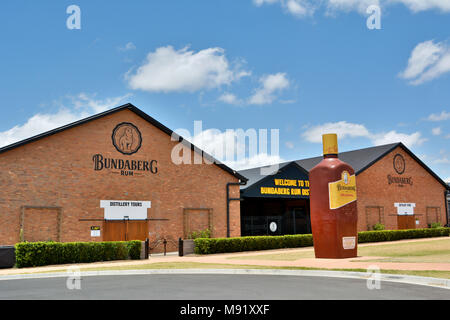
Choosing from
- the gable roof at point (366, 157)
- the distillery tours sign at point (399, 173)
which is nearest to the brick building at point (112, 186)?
the gable roof at point (366, 157)

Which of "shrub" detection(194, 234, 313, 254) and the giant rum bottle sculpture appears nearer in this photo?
the giant rum bottle sculpture

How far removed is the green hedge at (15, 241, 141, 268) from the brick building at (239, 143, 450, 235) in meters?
14.0

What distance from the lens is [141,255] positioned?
23234 millimetres

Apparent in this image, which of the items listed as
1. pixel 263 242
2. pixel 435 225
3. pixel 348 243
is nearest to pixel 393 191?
pixel 435 225

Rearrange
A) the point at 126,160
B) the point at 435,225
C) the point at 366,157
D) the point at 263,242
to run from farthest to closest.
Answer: the point at 435,225 < the point at 366,157 < the point at 263,242 < the point at 126,160

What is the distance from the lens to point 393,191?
43.4 metres

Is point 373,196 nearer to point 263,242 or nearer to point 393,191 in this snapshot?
point 393,191

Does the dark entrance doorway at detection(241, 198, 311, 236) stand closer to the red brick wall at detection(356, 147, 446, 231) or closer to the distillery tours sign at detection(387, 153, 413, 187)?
the red brick wall at detection(356, 147, 446, 231)

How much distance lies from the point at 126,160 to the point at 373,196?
78.7ft

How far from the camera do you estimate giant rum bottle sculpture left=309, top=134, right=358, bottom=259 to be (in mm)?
20406

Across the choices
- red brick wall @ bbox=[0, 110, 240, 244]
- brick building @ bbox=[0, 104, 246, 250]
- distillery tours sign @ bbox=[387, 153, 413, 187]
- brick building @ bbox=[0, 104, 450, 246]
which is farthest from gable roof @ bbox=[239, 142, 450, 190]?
brick building @ bbox=[0, 104, 246, 250]
